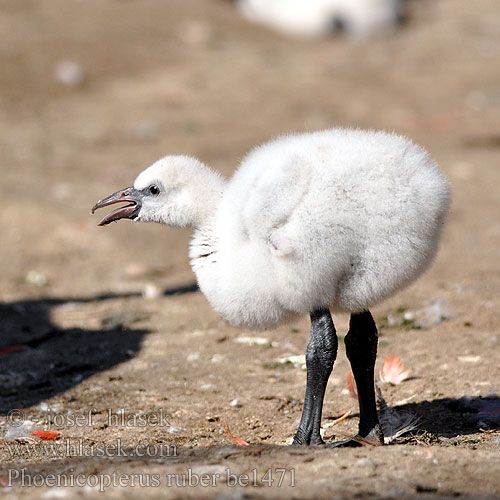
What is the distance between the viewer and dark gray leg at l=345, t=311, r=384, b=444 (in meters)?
4.38

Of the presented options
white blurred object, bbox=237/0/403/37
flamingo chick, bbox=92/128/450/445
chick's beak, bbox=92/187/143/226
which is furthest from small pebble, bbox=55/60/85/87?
flamingo chick, bbox=92/128/450/445

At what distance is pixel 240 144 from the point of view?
40.3ft

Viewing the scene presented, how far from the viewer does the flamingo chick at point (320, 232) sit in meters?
3.85

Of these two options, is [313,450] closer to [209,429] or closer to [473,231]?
[209,429]

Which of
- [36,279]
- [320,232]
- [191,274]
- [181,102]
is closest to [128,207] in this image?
[320,232]

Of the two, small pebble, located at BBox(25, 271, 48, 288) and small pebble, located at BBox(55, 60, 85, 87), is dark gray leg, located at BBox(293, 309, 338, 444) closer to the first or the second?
small pebble, located at BBox(25, 271, 48, 288)

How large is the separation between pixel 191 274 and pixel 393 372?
329cm

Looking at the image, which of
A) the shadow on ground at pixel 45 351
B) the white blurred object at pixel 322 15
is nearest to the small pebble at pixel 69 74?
the white blurred object at pixel 322 15

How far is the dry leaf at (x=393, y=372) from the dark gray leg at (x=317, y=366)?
1.24m

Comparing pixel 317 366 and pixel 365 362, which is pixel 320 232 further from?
pixel 365 362

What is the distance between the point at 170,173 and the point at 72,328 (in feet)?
8.91

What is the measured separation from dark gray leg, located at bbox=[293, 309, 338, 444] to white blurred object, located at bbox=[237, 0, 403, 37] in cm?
1380

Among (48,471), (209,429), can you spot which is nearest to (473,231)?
(209,429)

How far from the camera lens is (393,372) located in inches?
209
